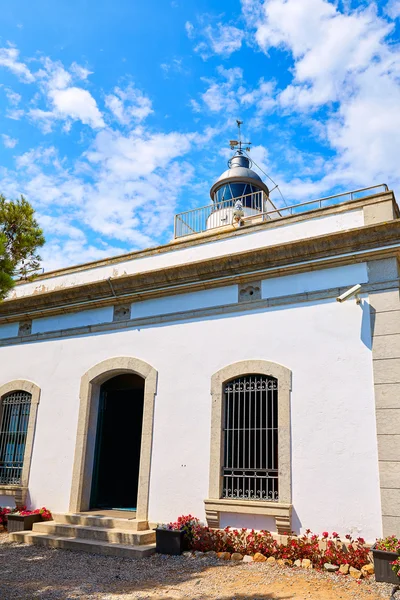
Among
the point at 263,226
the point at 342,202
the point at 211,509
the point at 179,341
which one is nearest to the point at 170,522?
Result: the point at 211,509

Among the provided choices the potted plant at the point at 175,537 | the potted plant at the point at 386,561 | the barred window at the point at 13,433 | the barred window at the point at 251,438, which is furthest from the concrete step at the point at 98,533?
the potted plant at the point at 386,561

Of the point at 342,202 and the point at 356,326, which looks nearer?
the point at 356,326

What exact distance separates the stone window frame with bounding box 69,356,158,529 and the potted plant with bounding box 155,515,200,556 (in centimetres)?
73

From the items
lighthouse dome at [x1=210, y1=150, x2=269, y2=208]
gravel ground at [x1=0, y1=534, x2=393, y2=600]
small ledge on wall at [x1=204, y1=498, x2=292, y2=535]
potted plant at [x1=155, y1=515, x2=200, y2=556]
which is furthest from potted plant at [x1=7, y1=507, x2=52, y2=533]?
lighthouse dome at [x1=210, y1=150, x2=269, y2=208]

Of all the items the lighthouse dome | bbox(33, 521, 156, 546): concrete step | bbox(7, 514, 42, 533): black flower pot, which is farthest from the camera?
the lighthouse dome

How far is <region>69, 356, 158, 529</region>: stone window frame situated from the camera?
799 cm

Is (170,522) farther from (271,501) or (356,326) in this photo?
(356,326)

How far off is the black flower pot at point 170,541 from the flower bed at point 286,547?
0.14 m

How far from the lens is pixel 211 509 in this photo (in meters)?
7.13

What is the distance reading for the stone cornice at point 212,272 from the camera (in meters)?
7.15

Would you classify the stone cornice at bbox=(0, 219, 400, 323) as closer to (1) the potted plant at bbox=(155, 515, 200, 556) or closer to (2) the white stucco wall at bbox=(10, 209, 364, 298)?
(2) the white stucco wall at bbox=(10, 209, 364, 298)

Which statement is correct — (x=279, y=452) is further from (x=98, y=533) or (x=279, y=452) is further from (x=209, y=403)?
(x=98, y=533)

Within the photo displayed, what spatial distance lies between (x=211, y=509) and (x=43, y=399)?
403 centimetres

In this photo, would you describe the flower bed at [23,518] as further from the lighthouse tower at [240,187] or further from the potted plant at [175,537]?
the lighthouse tower at [240,187]
